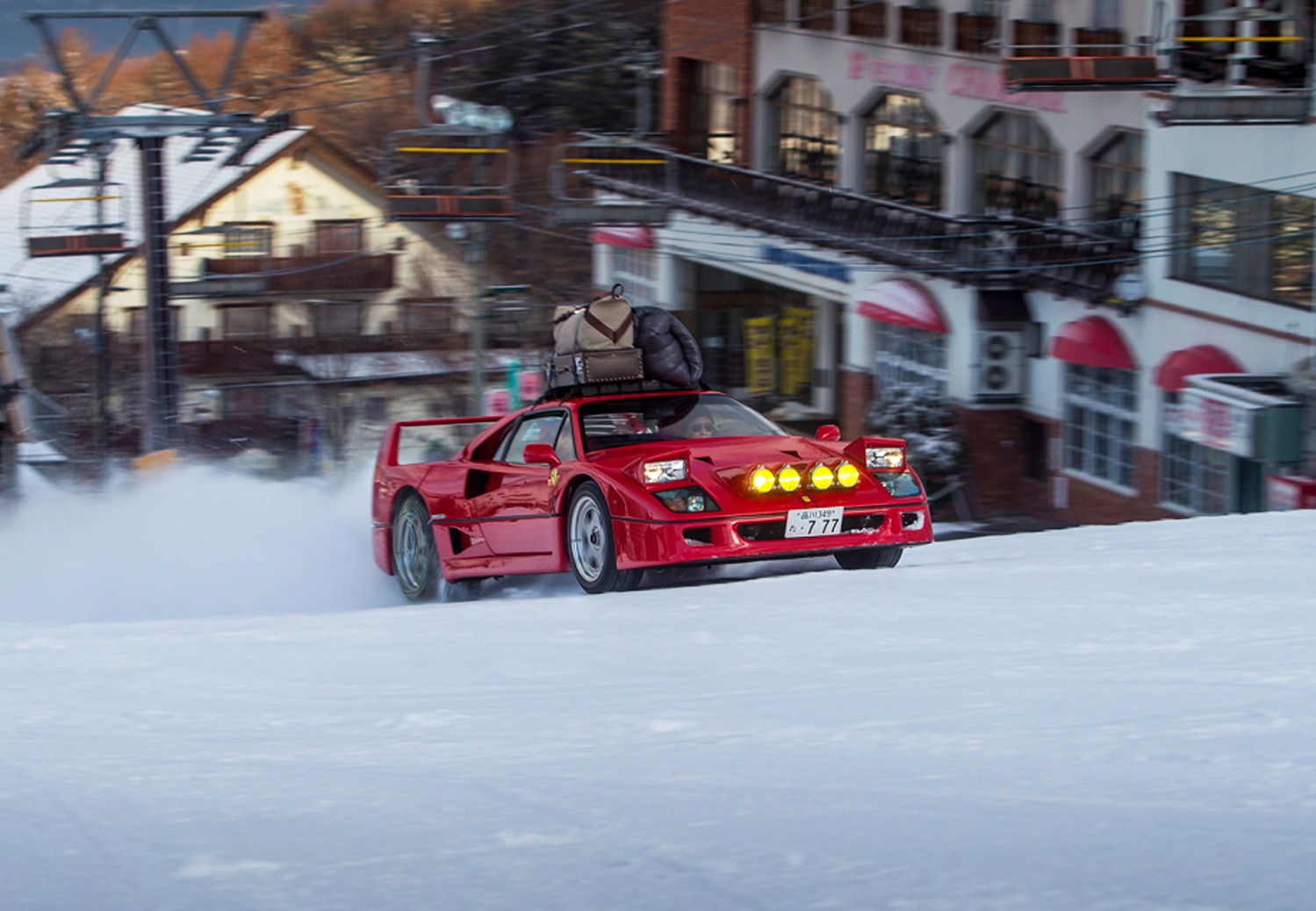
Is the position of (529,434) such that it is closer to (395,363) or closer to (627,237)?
(627,237)

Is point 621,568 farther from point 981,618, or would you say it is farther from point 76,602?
point 76,602

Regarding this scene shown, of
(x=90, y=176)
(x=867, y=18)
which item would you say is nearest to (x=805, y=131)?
(x=867, y=18)

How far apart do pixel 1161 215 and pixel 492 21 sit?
60245mm

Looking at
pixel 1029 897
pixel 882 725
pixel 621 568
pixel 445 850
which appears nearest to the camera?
pixel 1029 897

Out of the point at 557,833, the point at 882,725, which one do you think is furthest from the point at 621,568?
the point at 557,833

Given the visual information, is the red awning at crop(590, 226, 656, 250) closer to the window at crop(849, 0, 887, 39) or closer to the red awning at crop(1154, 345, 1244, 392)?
the window at crop(849, 0, 887, 39)

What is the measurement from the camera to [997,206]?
101 ft

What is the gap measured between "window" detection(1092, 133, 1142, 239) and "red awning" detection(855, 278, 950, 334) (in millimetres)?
4031

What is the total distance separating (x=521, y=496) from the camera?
9.70 meters

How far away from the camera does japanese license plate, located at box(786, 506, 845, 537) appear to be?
27.9 feet

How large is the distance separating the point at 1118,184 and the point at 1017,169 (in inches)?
145

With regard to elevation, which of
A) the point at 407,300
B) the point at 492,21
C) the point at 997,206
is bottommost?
the point at 407,300

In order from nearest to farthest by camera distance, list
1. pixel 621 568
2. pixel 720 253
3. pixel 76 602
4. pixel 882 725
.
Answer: pixel 882 725, pixel 621 568, pixel 76 602, pixel 720 253

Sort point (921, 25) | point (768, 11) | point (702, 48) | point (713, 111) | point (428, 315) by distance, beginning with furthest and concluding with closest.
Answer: point (428, 315) < point (713, 111) < point (702, 48) < point (768, 11) < point (921, 25)
